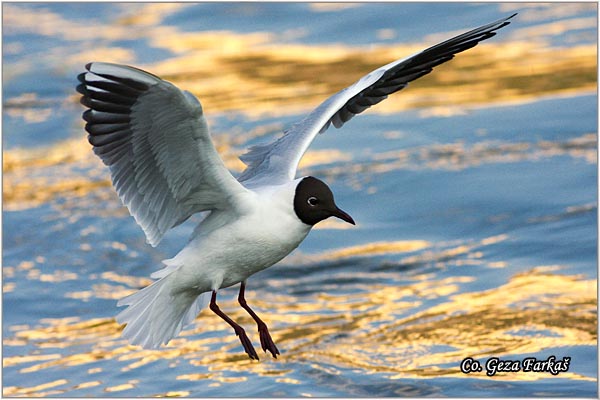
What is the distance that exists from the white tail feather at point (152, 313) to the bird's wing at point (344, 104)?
35.0 inches

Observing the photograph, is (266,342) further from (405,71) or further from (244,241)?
(405,71)

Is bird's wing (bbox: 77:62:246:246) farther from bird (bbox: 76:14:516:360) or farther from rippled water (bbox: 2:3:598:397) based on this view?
rippled water (bbox: 2:3:598:397)

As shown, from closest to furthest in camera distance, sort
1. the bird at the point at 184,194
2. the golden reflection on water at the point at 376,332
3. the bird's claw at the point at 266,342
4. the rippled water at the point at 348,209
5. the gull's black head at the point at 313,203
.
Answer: the bird at the point at 184,194 < the gull's black head at the point at 313,203 < the bird's claw at the point at 266,342 < the golden reflection on water at the point at 376,332 < the rippled water at the point at 348,209

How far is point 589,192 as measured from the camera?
15.0 meters

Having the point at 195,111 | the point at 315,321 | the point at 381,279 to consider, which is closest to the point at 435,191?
the point at 381,279

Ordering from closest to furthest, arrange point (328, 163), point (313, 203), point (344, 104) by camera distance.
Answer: point (313, 203) → point (344, 104) → point (328, 163)

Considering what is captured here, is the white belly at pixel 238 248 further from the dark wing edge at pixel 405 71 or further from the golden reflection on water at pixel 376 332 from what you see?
the golden reflection on water at pixel 376 332

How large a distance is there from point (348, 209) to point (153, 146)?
25.4 ft

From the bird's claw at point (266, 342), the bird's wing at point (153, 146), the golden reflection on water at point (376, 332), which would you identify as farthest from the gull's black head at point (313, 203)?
the golden reflection on water at point (376, 332)

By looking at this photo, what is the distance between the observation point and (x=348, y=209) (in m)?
15.0

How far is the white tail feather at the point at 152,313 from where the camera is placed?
798 cm

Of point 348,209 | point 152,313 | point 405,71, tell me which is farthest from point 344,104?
point 348,209

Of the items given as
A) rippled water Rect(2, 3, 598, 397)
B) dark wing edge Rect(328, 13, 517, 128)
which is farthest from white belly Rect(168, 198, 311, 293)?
rippled water Rect(2, 3, 598, 397)

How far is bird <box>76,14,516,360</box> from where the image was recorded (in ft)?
23.2
